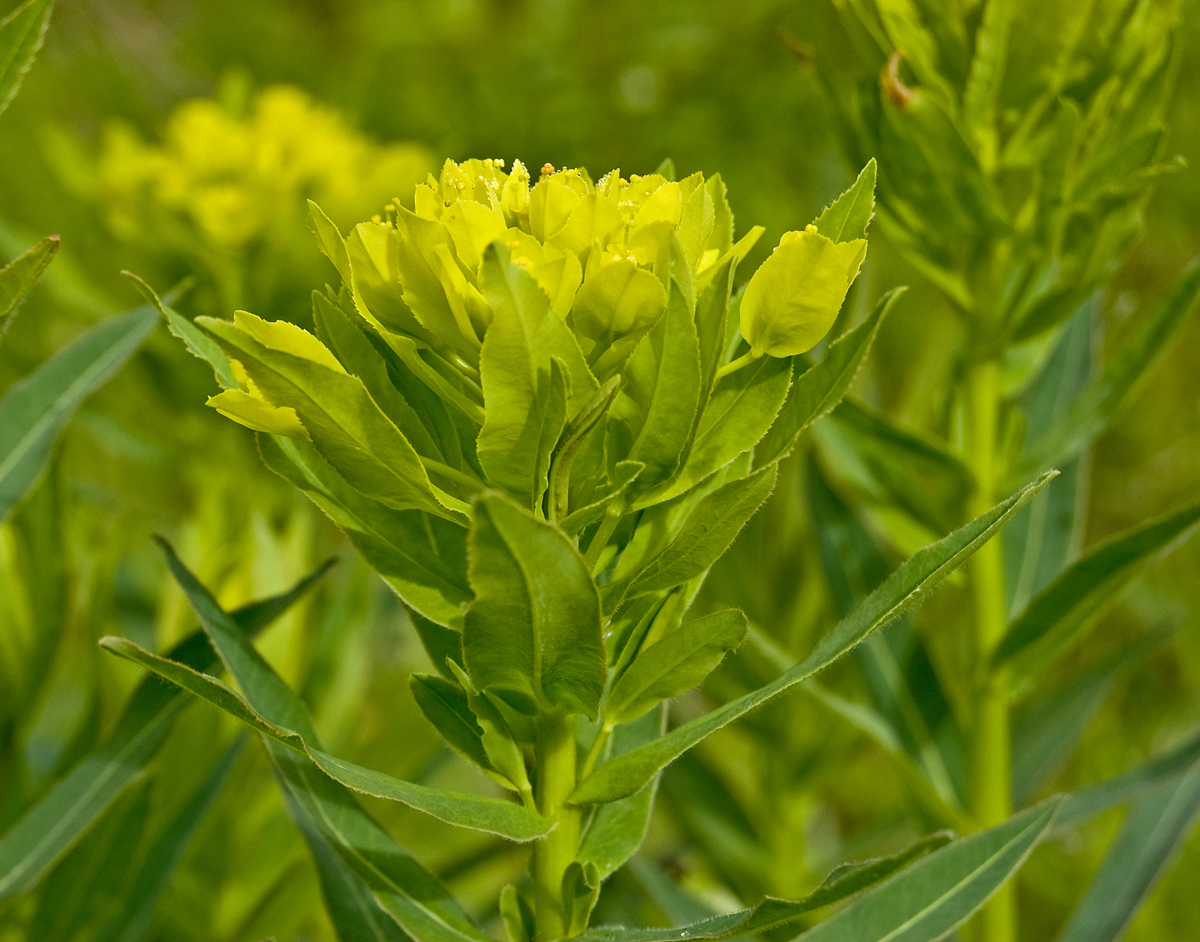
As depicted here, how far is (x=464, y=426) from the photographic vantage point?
61cm

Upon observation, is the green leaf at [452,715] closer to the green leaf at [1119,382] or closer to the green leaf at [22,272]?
the green leaf at [22,272]

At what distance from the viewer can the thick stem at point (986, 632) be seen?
0.96m

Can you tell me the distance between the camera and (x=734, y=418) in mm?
579

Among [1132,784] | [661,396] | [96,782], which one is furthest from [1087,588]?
[96,782]

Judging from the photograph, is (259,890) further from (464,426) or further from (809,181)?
(809,181)

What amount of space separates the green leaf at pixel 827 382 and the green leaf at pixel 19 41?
472 mm

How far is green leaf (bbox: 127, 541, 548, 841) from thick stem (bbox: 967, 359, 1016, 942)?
1.71 feet

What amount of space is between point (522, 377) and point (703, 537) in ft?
0.43

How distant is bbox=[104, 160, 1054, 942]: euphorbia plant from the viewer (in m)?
0.50

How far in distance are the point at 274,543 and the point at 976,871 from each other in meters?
0.76

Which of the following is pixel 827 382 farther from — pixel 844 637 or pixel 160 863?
pixel 160 863

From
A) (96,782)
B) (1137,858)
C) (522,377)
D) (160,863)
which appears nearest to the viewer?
(522,377)

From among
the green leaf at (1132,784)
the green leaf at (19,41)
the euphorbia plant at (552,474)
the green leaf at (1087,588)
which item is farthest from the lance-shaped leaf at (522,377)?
the green leaf at (1132,784)

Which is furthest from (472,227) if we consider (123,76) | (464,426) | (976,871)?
(123,76)
